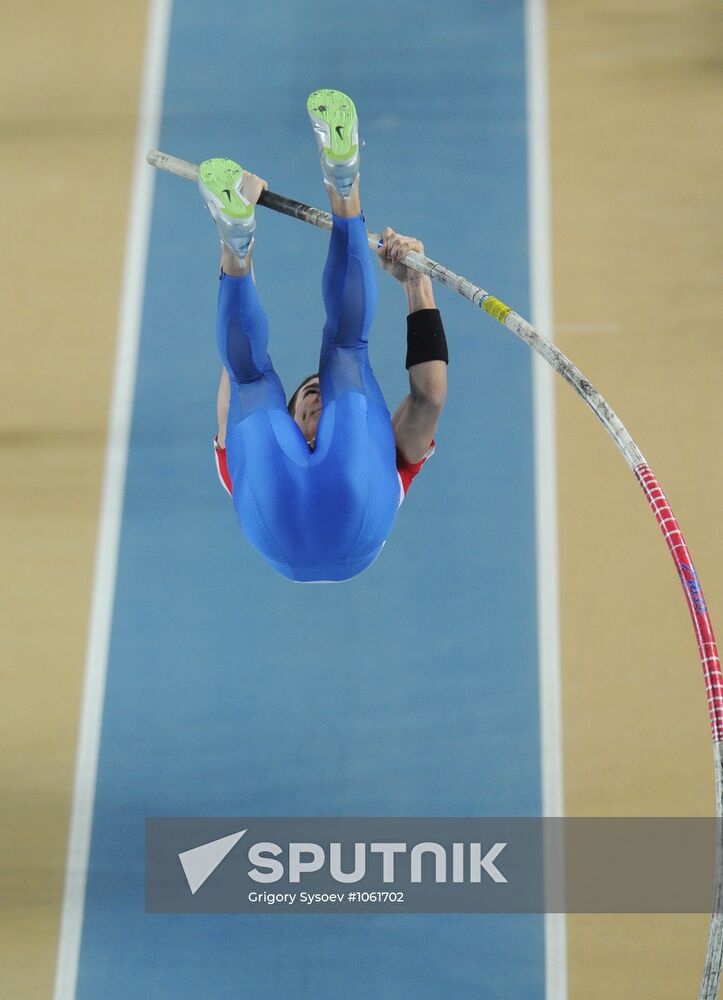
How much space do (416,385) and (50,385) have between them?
2999 mm

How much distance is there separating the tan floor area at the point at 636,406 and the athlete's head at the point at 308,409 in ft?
6.60

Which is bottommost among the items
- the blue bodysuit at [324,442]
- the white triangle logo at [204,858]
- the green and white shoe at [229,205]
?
the white triangle logo at [204,858]

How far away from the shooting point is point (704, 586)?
767 cm

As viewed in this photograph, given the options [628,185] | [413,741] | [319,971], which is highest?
[628,185]

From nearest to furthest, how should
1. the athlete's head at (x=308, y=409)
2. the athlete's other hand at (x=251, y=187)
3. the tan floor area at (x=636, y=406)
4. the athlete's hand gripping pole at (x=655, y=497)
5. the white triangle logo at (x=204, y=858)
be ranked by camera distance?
the athlete's hand gripping pole at (x=655, y=497)
the athlete's other hand at (x=251, y=187)
the athlete's head at (x=308, y=409)
the white triangle logo at (x=204, y=858)
the tan floor area at (x=636, y=406)

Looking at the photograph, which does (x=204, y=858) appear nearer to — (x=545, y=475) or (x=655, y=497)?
(x=545, y=475)

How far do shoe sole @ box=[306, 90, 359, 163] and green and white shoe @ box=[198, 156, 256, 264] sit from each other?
384mm

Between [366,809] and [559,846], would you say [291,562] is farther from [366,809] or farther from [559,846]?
[559,846]

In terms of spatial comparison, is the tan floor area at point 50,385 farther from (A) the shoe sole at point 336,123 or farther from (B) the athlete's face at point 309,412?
(A) the shoe sole at point 336,123

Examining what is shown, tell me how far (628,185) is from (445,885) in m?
4.53

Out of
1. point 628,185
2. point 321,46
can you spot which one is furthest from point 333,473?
point 321,46

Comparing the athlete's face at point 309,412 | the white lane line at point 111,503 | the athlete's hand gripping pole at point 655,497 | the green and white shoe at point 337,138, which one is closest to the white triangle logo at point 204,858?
the white lane line at point 111,503

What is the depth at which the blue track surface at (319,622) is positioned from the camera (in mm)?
6922

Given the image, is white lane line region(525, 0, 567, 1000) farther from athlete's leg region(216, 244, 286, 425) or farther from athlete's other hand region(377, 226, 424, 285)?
athlete's leg region(216, 244, 286, 425)
